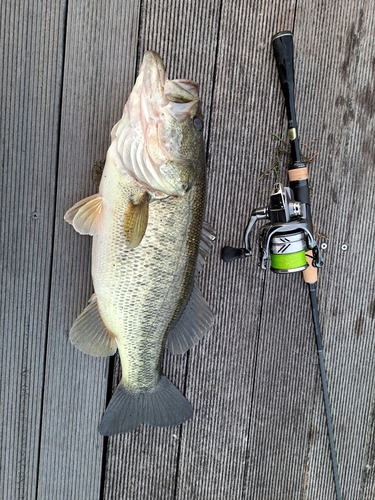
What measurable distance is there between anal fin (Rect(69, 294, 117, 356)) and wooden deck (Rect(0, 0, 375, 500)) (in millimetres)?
157

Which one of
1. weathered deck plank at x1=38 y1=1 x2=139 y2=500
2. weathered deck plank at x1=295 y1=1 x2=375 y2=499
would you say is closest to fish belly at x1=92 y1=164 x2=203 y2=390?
weathered deck plank at x1=38 y1=1 x2=139 y2=500

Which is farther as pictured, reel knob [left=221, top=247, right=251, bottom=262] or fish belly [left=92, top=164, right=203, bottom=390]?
reel knob [left=221, top=247, right=251, bottom=262]

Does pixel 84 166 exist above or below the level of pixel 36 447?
above

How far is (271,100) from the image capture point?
1797 mm

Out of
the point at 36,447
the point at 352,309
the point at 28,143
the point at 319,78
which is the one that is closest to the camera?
the point at 28,143

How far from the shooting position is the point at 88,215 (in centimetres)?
140

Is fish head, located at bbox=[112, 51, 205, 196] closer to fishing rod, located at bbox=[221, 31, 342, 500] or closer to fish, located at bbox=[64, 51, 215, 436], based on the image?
fish, located at bbox=[64, 51, 215, 436]

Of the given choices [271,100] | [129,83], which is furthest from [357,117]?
[129,83]

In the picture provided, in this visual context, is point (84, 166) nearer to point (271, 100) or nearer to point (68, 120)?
point (68, 120)

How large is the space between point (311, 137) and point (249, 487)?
68.4 inches

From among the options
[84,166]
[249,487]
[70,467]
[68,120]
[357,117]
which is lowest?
[249,487]

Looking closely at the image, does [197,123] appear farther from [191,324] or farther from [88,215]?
[191,324]

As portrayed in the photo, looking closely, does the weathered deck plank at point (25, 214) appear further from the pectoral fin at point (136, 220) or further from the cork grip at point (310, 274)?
the cork grip at point (310, 274)

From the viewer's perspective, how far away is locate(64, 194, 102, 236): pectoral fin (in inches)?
54.6
